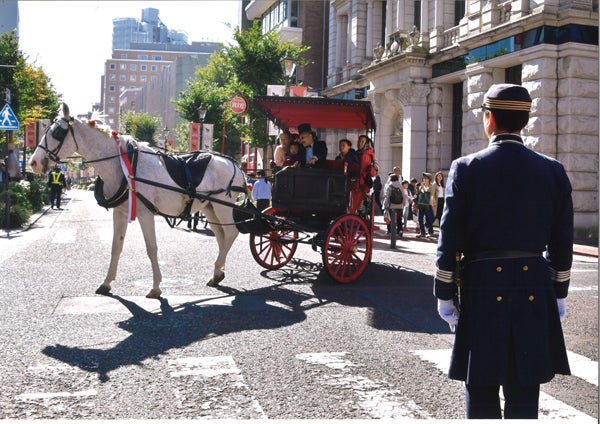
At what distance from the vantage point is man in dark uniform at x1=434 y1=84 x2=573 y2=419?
10.00 feet

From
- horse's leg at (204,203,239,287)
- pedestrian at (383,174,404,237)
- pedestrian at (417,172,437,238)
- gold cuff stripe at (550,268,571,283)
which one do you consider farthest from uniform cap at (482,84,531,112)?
pedestrian at (417,172,437,238)

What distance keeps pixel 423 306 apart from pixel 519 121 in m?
5.26

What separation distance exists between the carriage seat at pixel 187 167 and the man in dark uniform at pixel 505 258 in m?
6.32

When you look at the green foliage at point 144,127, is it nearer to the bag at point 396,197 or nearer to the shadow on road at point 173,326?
the bag at point 396,197

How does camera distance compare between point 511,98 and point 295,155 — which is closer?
point 511,98

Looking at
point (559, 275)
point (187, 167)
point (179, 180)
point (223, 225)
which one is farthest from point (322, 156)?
point (559, 275)

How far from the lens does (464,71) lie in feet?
75.7

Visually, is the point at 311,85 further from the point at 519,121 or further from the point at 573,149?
the point at 519,121

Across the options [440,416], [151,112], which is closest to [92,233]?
[440,416]

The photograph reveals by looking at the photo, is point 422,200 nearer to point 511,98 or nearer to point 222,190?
point 222,190

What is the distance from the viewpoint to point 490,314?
307 cm

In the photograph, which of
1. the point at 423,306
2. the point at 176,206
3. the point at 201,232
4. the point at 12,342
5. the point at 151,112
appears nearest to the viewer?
the point at 12,342

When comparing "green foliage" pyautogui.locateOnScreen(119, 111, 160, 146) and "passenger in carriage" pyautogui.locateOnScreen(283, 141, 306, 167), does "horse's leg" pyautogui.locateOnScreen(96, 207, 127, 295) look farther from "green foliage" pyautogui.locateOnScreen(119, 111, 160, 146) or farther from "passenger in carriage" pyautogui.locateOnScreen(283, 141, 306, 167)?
"green foliage" pyautogui.locateOnScreen(119, 111, 160, 146)

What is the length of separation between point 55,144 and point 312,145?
4.08m
